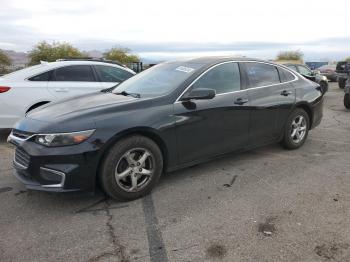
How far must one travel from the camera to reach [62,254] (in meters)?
3.07

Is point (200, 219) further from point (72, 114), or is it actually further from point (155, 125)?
point (72, 114)

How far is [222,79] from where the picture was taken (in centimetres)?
492

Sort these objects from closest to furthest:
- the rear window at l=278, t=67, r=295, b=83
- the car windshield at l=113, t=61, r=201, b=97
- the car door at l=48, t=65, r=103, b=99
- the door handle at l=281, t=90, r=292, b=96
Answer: the car windshield at l=113, t=61, r=201, b=97 → the door handle at l=281, t=90, r=292, b=96 → the rear window at l=278, t=67, r=295, b=83 → the car door at l=48, t=65, r=103, b=99

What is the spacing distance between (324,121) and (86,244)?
7179 millimetres

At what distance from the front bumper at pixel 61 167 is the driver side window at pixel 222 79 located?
161 centimetres

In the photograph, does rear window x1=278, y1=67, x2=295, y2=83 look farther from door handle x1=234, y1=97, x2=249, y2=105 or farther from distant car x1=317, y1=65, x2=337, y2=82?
distant car x1=317, y1=65, x2=337, y2=82

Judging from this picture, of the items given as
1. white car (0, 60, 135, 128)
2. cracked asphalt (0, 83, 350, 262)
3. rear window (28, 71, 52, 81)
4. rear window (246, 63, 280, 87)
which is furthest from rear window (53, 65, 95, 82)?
rear window (246, 63, 280, 87)

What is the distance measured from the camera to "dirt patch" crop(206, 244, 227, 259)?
3002 mm

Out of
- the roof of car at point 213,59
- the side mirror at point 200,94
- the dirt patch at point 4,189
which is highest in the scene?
the roof of car at point 213,59

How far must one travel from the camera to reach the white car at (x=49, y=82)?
A: 21.8ft

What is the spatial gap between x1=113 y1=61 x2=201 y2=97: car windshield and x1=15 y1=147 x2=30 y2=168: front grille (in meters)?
1.47

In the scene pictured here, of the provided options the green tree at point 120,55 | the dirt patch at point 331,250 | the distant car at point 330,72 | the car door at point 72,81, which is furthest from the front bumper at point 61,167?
the green tree at point 120,55

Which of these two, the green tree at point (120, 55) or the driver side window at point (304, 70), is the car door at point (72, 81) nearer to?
the driver side window at point (304, 70)

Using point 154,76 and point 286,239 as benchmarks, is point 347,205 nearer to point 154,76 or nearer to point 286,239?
point 286,239
